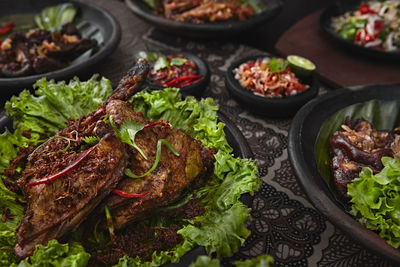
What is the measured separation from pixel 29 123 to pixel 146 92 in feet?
3.39

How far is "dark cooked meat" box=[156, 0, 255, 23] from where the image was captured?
17.7ft

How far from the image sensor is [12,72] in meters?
4.36

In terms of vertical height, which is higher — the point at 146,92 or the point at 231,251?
the point at 146,92

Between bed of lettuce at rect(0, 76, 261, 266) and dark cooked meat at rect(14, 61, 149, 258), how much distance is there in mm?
126

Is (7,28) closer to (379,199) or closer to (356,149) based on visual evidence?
(356,149)

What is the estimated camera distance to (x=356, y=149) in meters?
3.01

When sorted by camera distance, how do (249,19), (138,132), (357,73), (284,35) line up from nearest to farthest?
(138,132)
(357,73)
(249,19)
(284,35)

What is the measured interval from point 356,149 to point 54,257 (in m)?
2.32

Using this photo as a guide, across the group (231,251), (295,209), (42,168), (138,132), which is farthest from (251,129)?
(42,168)

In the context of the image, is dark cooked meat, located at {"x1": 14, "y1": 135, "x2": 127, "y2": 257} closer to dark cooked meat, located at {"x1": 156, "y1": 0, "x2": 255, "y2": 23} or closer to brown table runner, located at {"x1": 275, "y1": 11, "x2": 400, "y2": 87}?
brown table runner, located at {"x1": 275, "y1": 11, "x2": 400, "y2": 87}

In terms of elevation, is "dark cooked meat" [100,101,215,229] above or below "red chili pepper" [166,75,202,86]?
above

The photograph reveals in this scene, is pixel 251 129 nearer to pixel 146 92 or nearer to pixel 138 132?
pixel 146 92

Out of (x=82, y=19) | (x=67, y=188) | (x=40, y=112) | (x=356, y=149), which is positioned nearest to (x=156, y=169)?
(x=67, y=188)

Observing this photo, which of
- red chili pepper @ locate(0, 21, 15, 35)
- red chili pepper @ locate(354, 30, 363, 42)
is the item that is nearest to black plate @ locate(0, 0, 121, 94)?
red chili pepper @ locate(0, 21, 15, 35)
